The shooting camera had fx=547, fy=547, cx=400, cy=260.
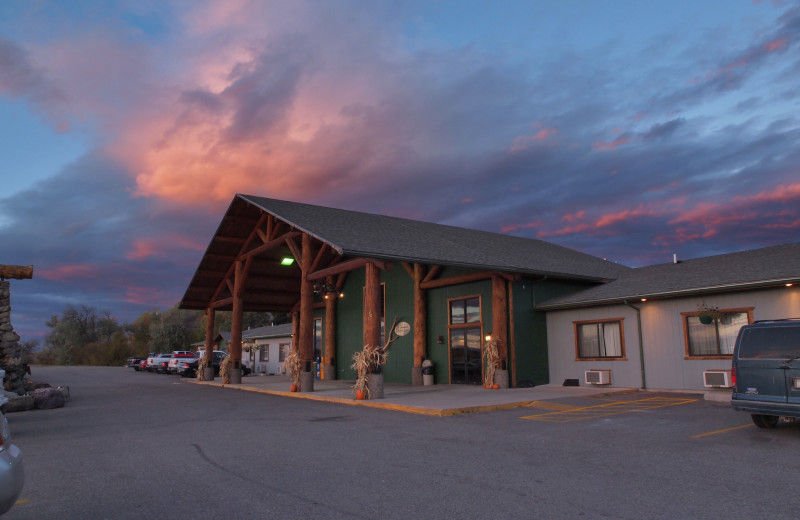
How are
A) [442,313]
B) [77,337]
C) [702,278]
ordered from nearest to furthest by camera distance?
[702,278] < [442,313] < [77,337]

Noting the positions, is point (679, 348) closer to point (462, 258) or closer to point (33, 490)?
point (462, 258)

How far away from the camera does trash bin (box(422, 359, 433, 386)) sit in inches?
834

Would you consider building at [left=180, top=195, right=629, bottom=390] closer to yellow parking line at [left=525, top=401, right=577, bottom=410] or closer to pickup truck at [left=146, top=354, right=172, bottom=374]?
yellow parking line at [left=525, top=401, right=577, bottom=410]

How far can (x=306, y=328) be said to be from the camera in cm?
1830

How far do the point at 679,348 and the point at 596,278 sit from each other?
17.1 feet

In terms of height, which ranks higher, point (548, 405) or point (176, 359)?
point (176, 359)

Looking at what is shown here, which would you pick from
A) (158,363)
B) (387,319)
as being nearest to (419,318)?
A: (387,319)

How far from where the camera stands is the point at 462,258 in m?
17.7

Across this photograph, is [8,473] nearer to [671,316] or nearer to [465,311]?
[671,316]

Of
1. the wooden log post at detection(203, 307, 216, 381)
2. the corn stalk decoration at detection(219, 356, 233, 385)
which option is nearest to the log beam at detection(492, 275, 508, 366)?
the corn stalk decoration at detection(219, 356, 233, 385)

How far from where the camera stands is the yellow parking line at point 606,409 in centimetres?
1129

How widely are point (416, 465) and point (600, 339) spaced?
13034 millimetres

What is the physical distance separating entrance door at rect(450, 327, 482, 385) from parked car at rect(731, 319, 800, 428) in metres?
11.4

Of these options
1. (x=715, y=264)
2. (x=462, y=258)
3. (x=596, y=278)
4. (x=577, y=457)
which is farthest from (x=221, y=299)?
(x=577, y=457)
